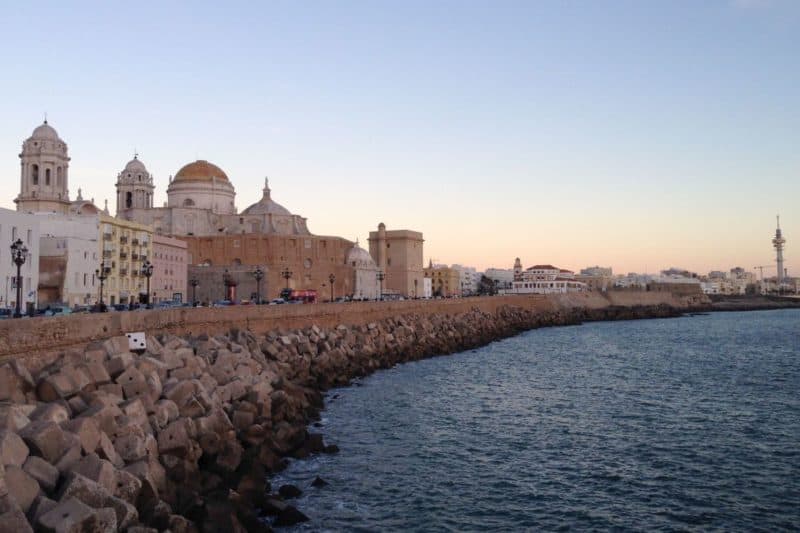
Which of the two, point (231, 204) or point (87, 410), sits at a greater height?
point (231, 204)

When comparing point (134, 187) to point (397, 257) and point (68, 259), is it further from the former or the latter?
point (397, 257)

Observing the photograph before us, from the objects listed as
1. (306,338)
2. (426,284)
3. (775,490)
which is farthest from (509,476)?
(426,284)

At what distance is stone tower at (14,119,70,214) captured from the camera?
194 ft

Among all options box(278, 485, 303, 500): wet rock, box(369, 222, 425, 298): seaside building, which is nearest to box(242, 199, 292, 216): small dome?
box(369, 222, 425, 298): seaside building

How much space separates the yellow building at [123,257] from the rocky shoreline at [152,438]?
27043 millimetres

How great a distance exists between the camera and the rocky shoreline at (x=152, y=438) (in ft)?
35.3

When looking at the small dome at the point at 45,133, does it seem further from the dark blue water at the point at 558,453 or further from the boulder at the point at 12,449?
the boulder at the point at 12,449

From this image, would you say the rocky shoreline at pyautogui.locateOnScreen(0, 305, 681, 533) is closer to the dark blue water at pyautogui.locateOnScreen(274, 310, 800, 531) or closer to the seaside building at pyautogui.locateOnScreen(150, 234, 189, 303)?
the dark blue water at pyautogui.locateOnScreen(274, 310, 800, 531)

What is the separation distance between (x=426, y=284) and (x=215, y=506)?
104222 millimetres

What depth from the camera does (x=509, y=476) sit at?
56.6 feet

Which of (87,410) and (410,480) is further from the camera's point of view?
(410,480)

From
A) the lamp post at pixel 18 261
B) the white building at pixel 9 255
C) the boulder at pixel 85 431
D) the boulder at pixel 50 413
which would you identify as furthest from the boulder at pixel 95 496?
the white building at pixel 9 255

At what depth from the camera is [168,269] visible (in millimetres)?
63844

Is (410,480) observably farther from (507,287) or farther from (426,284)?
(507,287)
